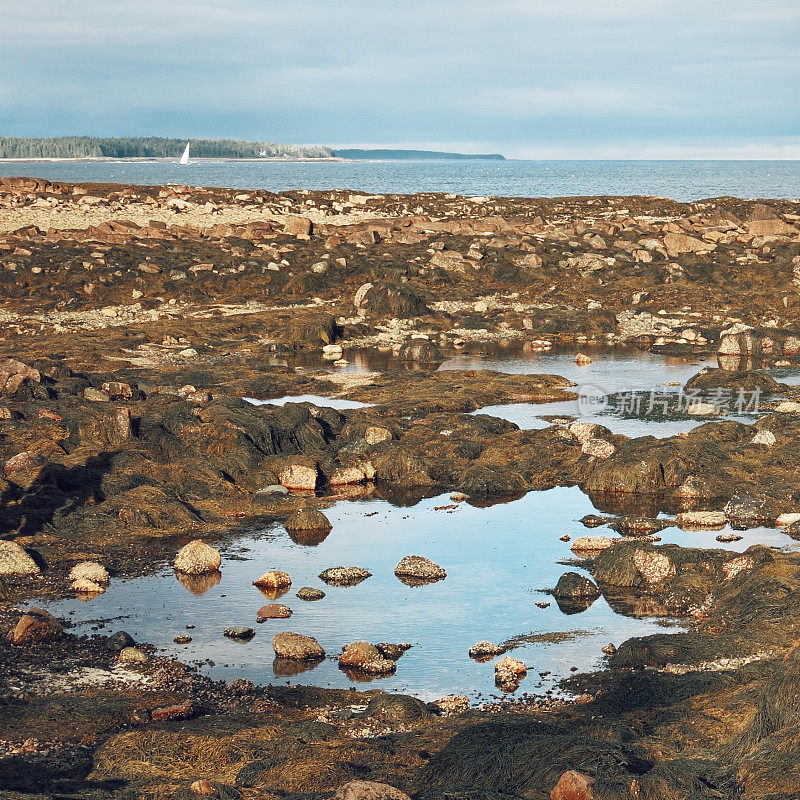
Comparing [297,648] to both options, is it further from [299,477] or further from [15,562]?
[299,477]

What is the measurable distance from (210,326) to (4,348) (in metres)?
6.06

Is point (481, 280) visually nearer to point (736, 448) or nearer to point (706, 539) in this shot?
point (736, 448)

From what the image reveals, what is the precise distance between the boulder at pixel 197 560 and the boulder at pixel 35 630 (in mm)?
Answer: 2342

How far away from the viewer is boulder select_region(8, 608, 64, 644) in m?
11.6

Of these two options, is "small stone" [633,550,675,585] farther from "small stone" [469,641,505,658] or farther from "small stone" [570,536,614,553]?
"small stone" [469,641,505,658]

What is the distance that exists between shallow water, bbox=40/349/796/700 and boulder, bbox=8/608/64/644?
325mm

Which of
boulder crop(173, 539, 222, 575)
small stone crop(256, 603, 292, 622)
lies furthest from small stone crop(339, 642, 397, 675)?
boulder crop(173, 539, 222, 575)

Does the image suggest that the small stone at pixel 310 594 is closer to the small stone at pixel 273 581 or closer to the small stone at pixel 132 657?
the small stone at pixel 273 581

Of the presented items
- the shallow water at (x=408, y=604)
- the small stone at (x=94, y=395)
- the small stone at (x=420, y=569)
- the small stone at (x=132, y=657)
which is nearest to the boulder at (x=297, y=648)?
the shallow water at (x=408, y=604)

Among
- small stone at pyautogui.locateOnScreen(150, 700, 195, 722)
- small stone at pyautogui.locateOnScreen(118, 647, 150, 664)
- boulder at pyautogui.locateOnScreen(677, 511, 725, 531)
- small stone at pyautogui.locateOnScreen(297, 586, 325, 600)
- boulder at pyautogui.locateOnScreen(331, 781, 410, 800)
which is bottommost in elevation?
small stone at pyautogui.locateOnScreen(118, 647, 150, 664)

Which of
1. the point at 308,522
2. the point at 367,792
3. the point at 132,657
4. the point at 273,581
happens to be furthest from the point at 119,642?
the point at 367,792

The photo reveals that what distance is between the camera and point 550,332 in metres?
32.4

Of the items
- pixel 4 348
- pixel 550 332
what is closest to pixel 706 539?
pixel 550 332

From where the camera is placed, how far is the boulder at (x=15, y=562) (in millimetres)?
13688
